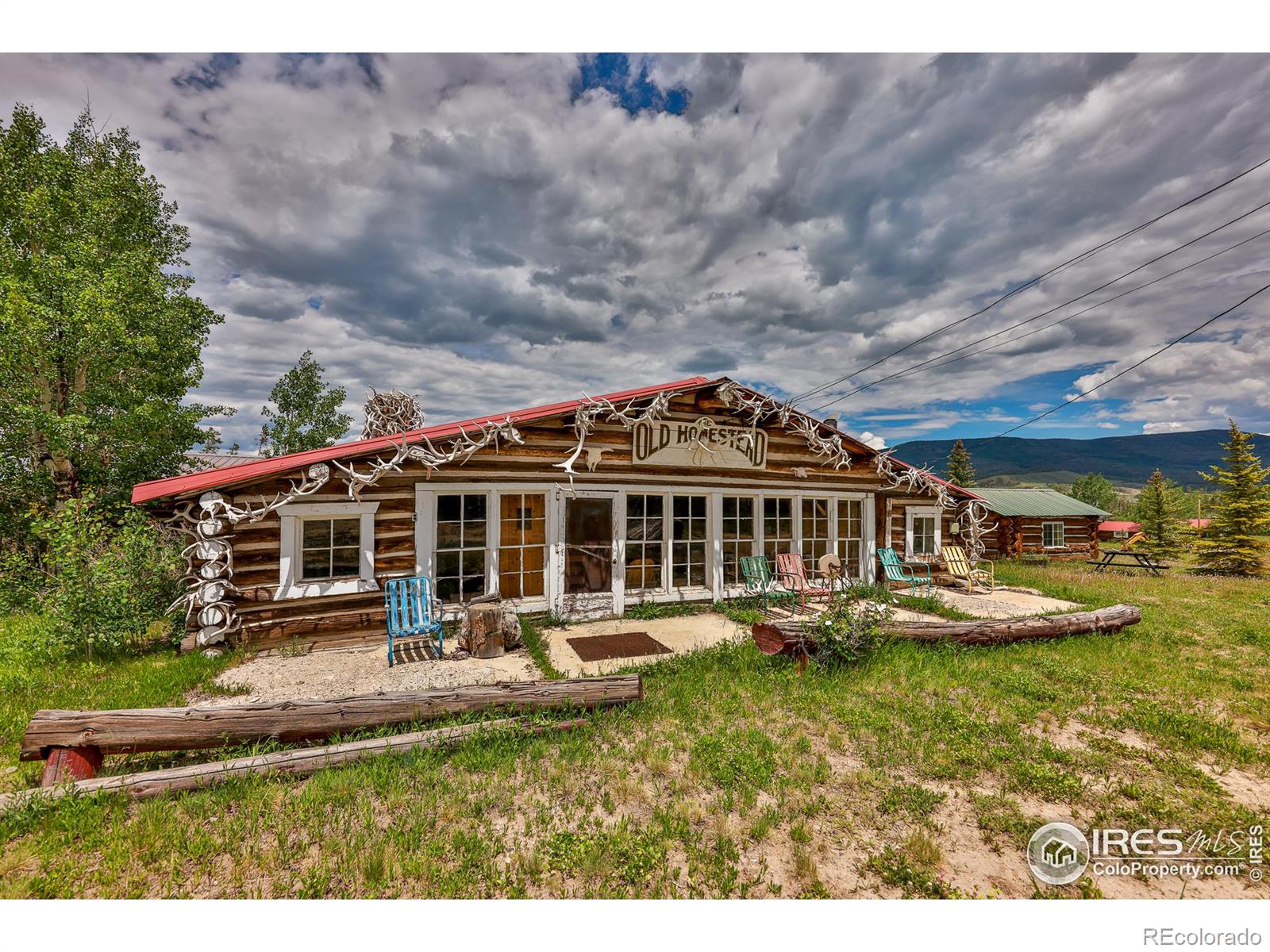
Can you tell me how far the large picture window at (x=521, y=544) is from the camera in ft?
27.0

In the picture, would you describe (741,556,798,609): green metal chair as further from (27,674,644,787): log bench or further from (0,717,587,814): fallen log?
(0,717,587,814): fallen log

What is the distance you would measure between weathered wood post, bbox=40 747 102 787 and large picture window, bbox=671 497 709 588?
7.72 metres

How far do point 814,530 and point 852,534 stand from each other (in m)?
1.29

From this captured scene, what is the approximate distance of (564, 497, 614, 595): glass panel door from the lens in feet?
29.1

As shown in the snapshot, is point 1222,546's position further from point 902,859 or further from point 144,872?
point 144,872

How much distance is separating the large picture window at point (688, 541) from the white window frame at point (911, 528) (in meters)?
6.32

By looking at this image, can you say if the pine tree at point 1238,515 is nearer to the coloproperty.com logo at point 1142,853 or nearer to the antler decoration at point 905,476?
the antler decoration at point 905,476

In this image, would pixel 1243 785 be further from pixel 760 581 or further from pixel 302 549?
pixel 302 549

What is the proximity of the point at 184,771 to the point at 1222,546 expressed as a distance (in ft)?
114

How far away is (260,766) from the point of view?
3.59m

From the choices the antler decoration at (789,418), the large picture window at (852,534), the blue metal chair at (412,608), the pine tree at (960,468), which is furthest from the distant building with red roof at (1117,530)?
the blue metal chair at (412,608)

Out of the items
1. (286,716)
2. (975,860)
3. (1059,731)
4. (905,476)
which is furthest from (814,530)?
(286,716)

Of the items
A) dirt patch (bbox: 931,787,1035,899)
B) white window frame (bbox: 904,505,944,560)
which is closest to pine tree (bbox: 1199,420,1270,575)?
white window frame (bbox: 904,505,944,560)

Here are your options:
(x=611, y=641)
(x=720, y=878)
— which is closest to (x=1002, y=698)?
(x=720, y=878)
